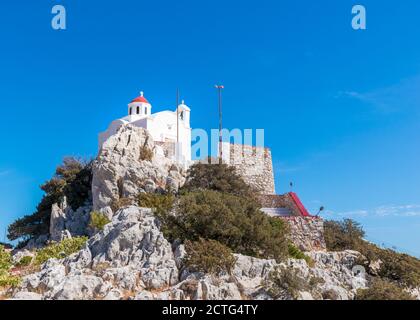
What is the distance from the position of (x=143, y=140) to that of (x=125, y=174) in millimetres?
5079

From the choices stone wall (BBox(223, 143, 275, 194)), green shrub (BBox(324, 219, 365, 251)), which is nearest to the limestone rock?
green shrub (BBox(324, 219, 365, 251))

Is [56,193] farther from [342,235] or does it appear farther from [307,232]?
[342,235]

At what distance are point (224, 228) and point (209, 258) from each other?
118 inches

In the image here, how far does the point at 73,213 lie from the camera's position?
Answer: 32.1 m

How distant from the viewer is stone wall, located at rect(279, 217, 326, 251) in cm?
2569

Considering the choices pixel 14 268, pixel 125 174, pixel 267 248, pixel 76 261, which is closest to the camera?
pixel 76 261

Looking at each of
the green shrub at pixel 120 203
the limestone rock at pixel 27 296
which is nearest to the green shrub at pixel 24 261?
the green shrub at pixel 120 203

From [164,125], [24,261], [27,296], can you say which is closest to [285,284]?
[27,296]

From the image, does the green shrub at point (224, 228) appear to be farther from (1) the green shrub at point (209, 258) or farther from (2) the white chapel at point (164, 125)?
(2) the white chapel at point (164, 125)

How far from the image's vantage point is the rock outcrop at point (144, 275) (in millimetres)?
13250

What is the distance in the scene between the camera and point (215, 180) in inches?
1120

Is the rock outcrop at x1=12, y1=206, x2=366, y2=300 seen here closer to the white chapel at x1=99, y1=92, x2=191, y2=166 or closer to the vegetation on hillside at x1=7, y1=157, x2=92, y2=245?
the vegetation on hillside at x1=7, y1=157, x2=92, y2=245
